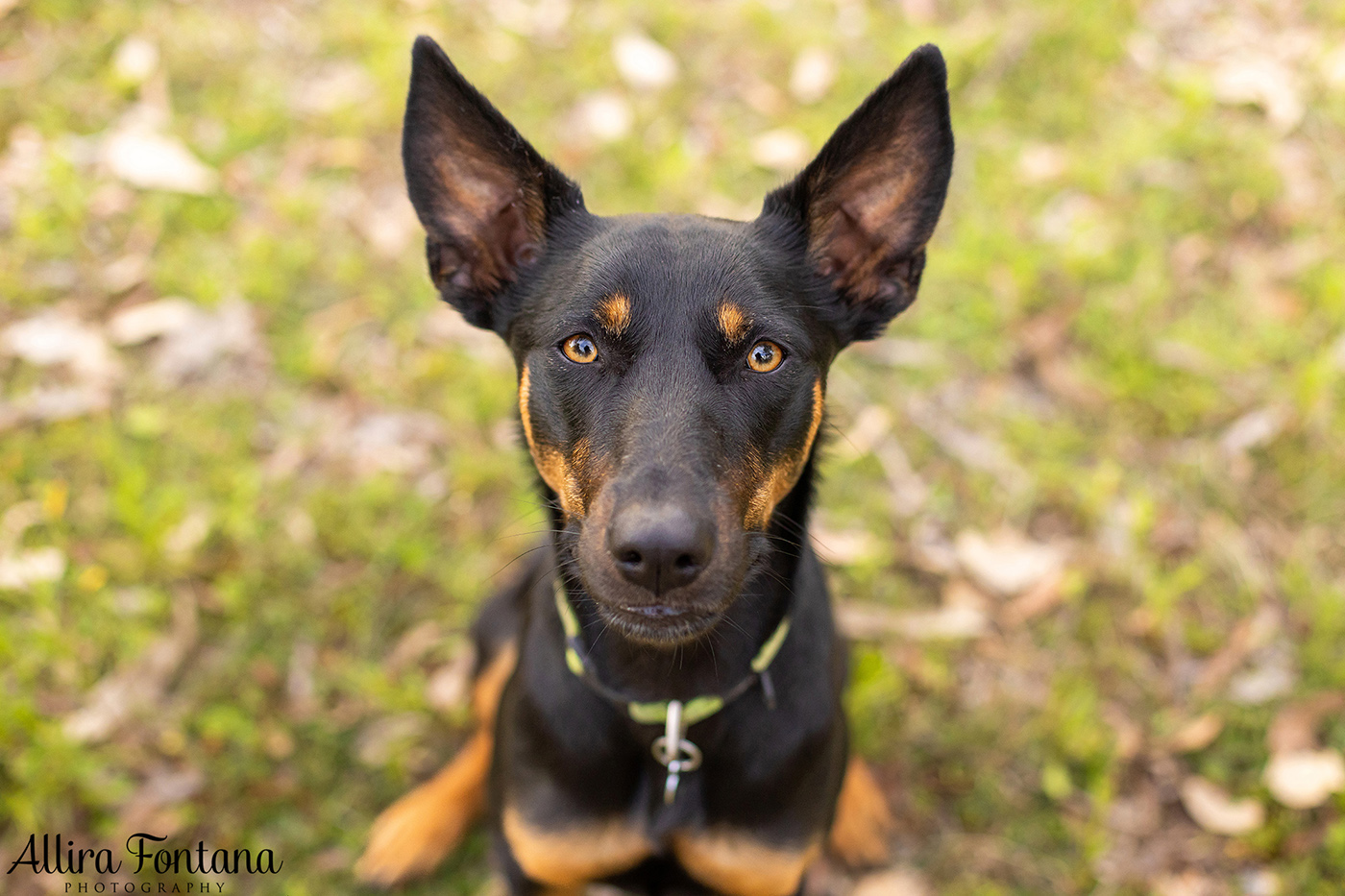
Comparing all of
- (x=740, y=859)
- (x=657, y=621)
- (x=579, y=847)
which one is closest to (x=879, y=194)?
(x=657, y=621)

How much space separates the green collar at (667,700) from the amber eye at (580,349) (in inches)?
28.8

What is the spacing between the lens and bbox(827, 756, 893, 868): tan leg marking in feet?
12.6

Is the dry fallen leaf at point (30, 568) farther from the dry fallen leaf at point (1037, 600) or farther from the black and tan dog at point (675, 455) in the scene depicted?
the dry fallen leaf at point (1037, 600)

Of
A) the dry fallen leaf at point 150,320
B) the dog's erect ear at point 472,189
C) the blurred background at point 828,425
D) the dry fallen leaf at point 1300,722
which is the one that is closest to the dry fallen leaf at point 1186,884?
the blurred background at point 828,425

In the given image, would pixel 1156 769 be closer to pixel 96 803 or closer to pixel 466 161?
pixel 466 161

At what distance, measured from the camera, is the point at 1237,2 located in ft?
20.6

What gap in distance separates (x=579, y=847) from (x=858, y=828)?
1498 millimetres

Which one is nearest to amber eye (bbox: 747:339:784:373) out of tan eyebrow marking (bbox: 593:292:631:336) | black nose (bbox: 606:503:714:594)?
tan eyebrow marking (bbox: 593:292:631:336)

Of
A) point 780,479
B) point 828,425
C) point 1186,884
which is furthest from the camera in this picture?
point 1186,884

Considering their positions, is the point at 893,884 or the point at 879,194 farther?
the point at 893,884

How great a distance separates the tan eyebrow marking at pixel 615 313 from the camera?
8.00ft

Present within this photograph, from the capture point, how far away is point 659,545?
2.10 metres

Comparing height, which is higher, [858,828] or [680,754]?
[680,754]

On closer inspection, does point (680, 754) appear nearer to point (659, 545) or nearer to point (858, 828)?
point (659, 545)
